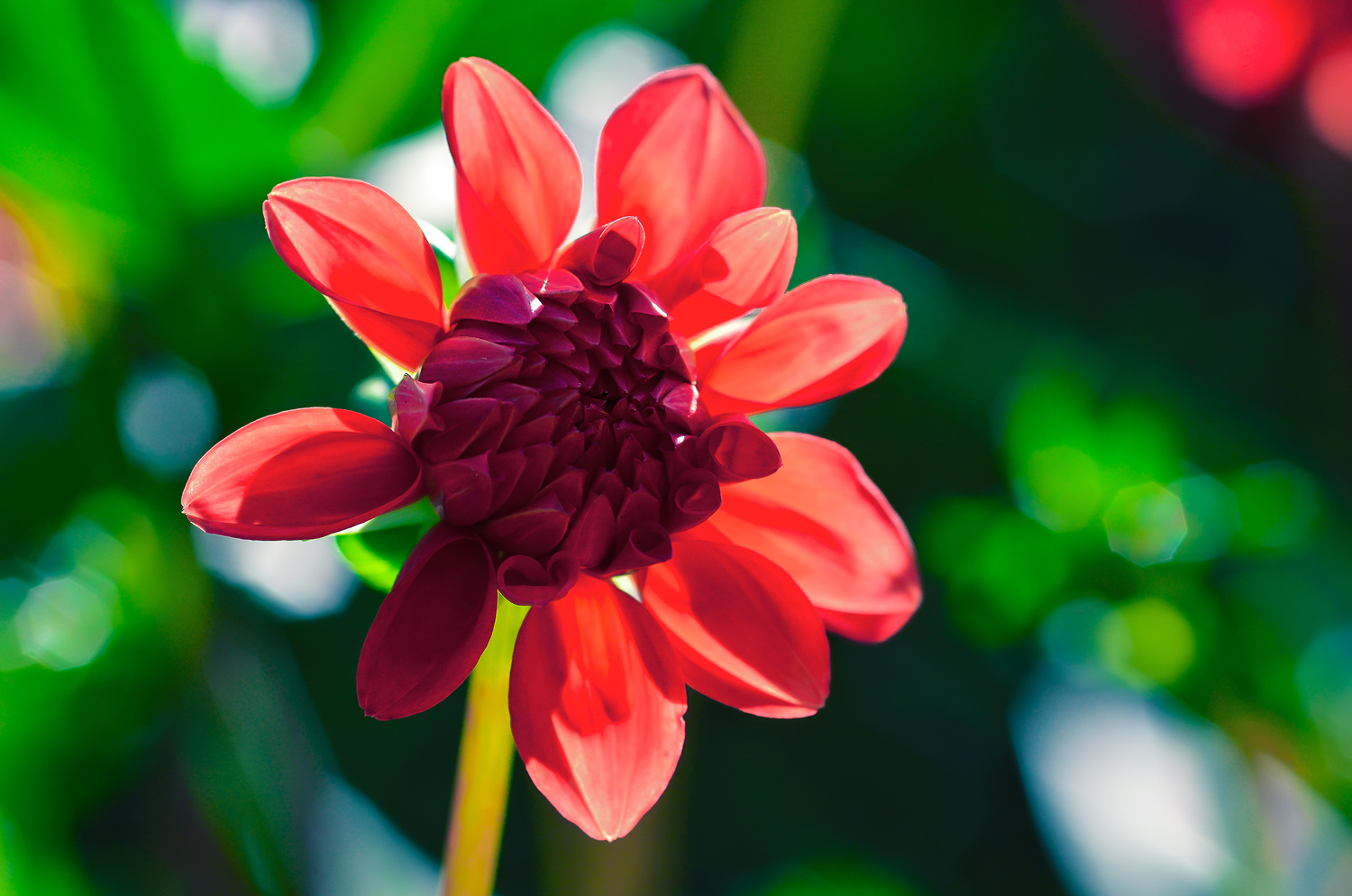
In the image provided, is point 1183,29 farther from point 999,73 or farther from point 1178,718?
point 1178,718

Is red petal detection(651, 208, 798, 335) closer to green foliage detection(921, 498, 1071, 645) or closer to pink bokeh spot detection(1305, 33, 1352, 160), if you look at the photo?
green foliage detection(921, 498, 1071, 645)

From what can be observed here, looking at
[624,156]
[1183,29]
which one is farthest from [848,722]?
[1183,29]

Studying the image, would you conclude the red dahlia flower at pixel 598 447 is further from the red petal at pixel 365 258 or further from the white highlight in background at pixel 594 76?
the white highlight in background at pixel 594 76

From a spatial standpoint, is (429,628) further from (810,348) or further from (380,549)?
(810,348)

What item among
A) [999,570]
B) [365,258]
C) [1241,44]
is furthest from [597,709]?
[1241,44]

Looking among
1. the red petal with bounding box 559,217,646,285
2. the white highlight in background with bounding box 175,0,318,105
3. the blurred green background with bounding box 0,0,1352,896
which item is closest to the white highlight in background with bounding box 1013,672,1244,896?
the blurred green background with bounding box 0,0,1352,896

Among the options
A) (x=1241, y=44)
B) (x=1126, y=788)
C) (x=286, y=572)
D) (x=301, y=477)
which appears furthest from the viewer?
(x=1241, y=44)

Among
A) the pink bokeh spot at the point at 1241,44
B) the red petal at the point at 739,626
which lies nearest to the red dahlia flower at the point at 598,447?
the red petal at the point at 739,626
